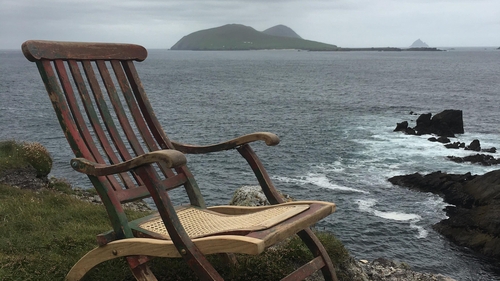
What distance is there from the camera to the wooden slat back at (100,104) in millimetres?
3498

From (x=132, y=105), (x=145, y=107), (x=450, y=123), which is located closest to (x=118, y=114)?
(x=132, y=105)

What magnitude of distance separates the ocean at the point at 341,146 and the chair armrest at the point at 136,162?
11351mm

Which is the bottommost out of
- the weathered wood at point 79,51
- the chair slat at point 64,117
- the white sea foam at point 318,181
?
the white sea foam at point 318,181

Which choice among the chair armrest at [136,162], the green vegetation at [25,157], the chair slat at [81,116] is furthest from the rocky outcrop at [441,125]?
the chair armrest at [136,162]

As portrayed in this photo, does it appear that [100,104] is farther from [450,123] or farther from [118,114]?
[450,123]

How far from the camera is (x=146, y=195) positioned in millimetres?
3867

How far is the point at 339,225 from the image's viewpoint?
15398mm

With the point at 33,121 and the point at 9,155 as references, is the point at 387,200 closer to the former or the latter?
the point at 9,155

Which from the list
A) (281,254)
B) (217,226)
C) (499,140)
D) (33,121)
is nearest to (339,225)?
(281,254)

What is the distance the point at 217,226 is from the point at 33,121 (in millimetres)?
34393

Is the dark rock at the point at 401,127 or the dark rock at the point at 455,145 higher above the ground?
the dark rock at the point at 401,127

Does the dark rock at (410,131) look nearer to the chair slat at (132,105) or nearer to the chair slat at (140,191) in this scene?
the chair slat at (132,105)

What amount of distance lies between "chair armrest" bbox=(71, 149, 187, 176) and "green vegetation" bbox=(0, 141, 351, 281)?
53.3 inches

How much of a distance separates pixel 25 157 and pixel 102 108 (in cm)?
903
